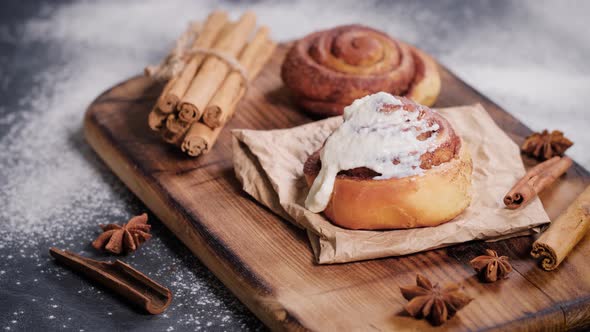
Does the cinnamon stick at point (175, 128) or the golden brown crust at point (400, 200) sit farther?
the cinnamon stick at point (175, 128)

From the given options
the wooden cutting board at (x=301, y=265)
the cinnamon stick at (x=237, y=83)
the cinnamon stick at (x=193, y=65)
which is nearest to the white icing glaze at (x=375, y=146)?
the wooden cutting board at (x=301, y=265)

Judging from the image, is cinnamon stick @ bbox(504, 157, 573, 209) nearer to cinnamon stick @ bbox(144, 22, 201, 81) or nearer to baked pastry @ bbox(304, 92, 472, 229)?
baked pastry @ bbox(304, 92, 472, 229)

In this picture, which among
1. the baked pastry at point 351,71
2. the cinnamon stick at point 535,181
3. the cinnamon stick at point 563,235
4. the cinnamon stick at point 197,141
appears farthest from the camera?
the baked pastry at point 351,71

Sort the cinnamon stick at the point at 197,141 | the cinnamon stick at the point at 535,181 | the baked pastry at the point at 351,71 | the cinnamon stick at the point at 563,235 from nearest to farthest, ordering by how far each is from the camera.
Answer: the cinnamon stick at the point at 563,235 < the cinnamon stick at the point at 535,181 < the cinnamon stick at the point at 197,141 < the baked pastry at the point at 351,71

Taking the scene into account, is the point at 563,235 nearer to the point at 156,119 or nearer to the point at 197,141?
the point at 197,141

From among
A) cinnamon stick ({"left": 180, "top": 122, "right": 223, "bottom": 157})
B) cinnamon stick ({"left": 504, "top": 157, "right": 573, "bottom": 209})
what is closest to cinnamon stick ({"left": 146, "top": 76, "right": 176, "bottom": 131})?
cinnamon stick ({"left": 180, "top": 122, "right": 223, "bottom": 157})

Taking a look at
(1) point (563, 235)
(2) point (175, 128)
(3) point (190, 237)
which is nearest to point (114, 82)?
(2) point (175, 128)

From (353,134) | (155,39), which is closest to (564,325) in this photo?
(353,134)

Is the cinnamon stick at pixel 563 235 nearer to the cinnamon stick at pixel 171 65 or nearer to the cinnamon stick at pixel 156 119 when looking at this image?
the cinnamon stick at pixel 156 119
